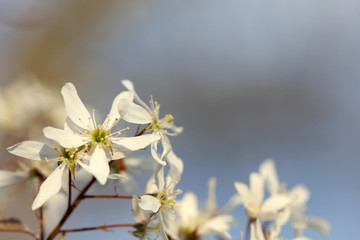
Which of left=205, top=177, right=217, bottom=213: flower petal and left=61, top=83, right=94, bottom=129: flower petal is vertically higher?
left=205, top=177, right=217, bottom=213: flower petal

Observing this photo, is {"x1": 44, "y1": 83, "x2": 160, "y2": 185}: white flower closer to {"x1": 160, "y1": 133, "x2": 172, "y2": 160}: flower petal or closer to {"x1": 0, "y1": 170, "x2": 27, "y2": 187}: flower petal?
{"x1": 160, "y1": 133, "x2": 172, "y2": 160}: flower petal

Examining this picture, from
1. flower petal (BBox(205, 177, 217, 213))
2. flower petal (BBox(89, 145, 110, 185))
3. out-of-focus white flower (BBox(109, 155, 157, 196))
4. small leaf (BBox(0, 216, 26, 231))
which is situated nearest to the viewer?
flower petal (BBox(89, 145, 110, 185))

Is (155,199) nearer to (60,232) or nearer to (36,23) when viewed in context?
(60,232)

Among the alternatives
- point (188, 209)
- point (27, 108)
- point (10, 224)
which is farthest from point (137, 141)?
point (27, 108)

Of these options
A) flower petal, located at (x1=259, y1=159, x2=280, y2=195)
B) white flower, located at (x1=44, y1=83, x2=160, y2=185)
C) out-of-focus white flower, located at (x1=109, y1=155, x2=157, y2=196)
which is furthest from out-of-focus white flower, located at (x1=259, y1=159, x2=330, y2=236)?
white flower, located at (x1=44, y1=83, x2=160, y2=185)

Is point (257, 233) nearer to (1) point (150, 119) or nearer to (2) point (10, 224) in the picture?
(1) point (150, 119)

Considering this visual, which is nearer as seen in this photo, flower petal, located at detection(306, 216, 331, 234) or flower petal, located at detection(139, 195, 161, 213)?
flower petal, located at detection(139, 195, 161, 213)

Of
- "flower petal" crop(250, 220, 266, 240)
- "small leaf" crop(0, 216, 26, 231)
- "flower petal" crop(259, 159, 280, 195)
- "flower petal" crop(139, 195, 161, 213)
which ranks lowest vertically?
"small leaf" crop(0, 216, 26, 231)
